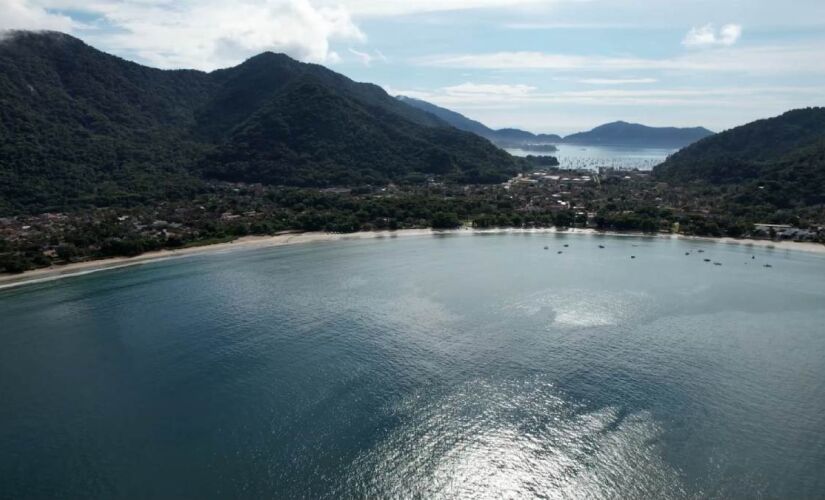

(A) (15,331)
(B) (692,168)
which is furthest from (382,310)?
(B) (692,168)

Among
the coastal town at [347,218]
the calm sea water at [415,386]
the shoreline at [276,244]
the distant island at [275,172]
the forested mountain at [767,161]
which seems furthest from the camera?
the forested mountain at [767,161]

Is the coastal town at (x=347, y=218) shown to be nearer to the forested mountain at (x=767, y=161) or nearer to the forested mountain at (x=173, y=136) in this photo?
the forested mountain at (x=767, y=161)

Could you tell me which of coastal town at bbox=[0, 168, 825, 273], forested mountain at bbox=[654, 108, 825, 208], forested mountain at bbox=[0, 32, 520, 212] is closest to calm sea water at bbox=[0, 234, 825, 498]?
coastal town at bbox=[0, 168, 825, 273]

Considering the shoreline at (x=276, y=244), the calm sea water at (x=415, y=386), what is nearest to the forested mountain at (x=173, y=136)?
the shoreline at (x=276, y=244)

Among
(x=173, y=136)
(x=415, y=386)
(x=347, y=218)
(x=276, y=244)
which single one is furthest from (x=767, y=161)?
(x=173, y=136)

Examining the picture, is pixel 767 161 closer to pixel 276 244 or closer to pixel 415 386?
pixel 276 244

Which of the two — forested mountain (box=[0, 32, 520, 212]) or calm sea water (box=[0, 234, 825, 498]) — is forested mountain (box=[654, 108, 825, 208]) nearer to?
calm sea water (box=[0, 234, 825, 498])

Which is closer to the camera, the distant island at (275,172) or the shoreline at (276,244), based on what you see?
the shoreline at (276,244)
